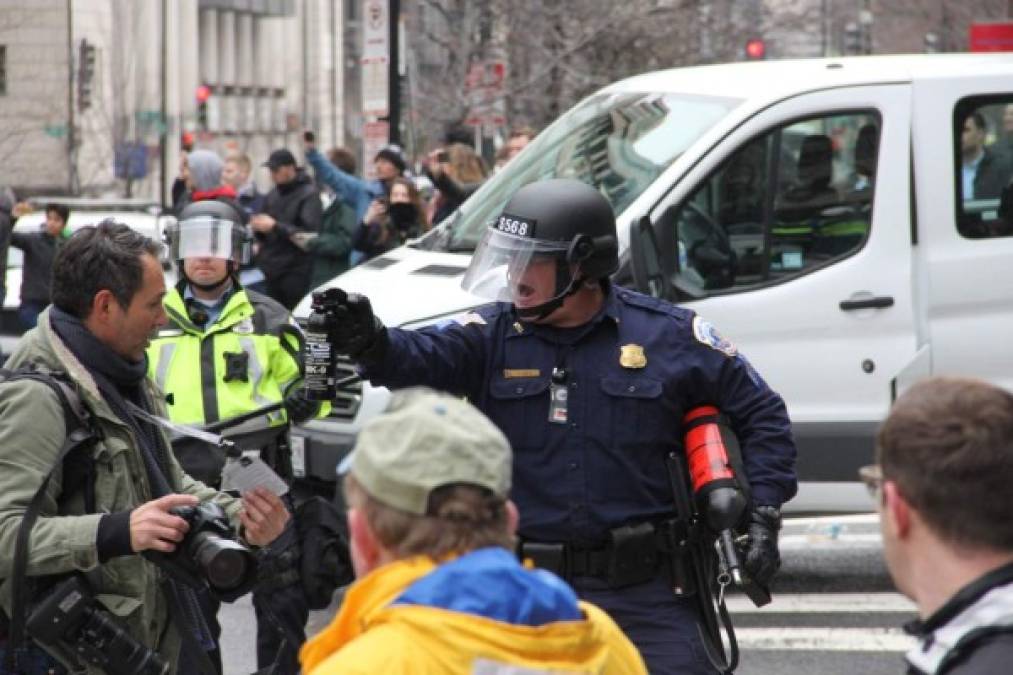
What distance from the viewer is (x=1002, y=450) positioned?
100 inches

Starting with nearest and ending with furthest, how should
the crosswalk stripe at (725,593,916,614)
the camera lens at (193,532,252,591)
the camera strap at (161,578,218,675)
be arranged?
the camera lens at (193,532,252,591), the camera strap at (161,578,218,675), the crosswalk stripe at (725,593,916,614)

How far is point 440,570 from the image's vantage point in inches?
100

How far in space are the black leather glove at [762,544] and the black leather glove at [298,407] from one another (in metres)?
1.78

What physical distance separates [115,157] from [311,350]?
36054 mm

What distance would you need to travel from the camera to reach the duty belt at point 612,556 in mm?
4480

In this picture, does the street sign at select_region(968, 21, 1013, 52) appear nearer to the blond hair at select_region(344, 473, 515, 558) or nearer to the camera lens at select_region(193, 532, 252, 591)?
the camera lens at select_region(193, 532, 252, 591)

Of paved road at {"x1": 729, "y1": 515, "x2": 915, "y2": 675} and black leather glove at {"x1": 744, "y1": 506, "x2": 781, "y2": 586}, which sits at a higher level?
black leather glove at {"x1": 744, "y1": 506, "x2": 781, "y2": 586}

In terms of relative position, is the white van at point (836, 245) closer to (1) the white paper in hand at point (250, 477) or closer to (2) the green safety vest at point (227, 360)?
(2) the green safety vest at point (227, 360)

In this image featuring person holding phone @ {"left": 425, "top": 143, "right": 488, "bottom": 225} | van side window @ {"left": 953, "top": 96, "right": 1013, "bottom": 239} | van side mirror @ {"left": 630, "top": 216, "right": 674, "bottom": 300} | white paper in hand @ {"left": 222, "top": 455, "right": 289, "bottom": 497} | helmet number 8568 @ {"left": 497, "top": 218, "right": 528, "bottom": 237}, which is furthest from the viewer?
person holding phone @ {"left": 425, "top": 143, "right": 488, "bottom": 225}

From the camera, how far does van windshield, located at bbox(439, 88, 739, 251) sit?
7977mm

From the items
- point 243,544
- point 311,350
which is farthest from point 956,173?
point 243,544

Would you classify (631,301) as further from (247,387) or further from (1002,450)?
(1002,450)

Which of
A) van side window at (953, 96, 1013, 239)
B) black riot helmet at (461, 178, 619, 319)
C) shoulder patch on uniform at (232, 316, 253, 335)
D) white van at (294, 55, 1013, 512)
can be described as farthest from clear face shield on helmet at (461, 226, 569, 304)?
van side window at (953, 96, 1013, 239)

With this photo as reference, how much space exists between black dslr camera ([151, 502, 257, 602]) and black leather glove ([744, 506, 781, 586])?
131cm
